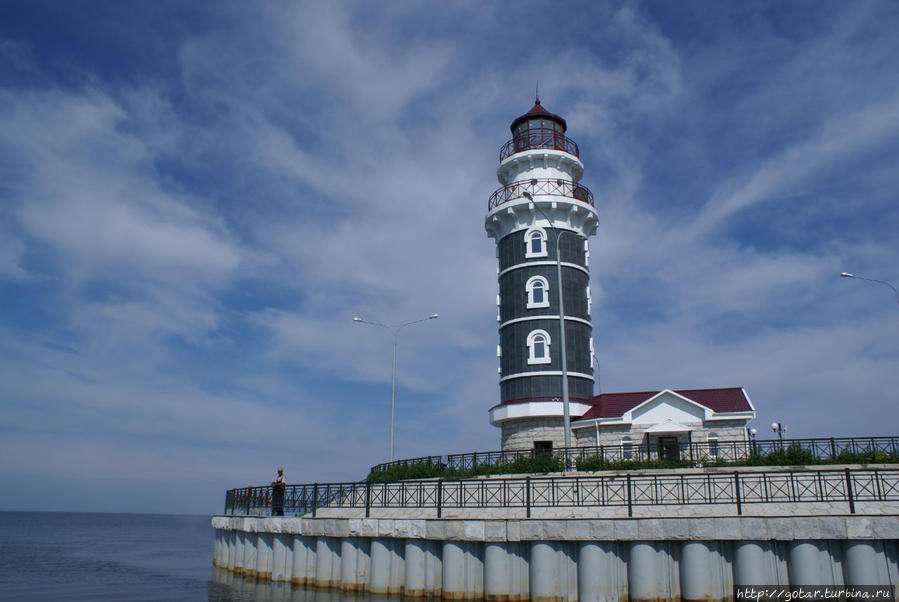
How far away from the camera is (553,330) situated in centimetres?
3469

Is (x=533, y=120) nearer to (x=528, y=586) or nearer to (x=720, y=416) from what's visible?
(x=720, y=416)

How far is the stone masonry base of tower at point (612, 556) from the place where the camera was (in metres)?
14.7

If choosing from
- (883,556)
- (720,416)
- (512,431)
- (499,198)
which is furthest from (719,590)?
(499,198)

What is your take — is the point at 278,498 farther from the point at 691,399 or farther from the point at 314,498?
the point at 691,399

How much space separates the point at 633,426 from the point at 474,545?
1577 centimetres

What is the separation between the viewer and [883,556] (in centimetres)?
1450

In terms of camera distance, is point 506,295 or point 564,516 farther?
point 506,295

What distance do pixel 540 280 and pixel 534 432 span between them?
802cm

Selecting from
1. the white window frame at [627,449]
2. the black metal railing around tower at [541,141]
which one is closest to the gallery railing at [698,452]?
the white window frame at [627,449]

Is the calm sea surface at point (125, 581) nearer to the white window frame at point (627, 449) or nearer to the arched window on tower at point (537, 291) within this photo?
the white window frame at point (627, 449)

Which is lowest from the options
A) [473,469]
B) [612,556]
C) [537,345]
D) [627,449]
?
[612,556]

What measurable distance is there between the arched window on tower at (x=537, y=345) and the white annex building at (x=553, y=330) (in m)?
0.05

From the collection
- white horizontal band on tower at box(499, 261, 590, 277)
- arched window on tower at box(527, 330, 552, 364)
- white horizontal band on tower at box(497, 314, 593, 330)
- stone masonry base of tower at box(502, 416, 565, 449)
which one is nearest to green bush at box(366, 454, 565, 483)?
stone masonry base of tower at box(502, 416, 565, 449)

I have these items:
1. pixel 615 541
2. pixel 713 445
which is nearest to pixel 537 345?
pixel 713 445
